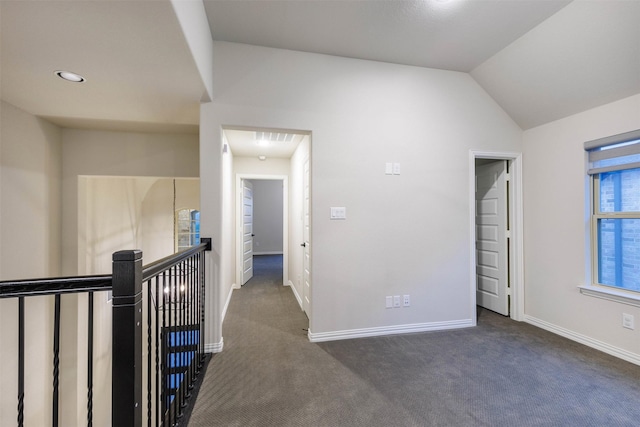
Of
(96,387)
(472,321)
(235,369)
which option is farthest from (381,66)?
(96,387)

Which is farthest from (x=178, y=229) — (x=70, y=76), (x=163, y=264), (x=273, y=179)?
(x=163, y=264)

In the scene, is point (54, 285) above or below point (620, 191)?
below

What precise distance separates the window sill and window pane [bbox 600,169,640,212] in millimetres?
727

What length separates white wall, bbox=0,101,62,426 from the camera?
99.3 inches

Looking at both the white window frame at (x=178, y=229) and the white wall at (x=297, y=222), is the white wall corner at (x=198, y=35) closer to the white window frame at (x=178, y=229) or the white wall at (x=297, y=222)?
the white wall at (x=297, y=222)

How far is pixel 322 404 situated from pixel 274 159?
3.97 metres

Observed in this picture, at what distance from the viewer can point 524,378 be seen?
211 cm

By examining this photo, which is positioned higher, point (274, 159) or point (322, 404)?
point (274, 159)

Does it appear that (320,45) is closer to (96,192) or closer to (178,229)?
(96,192)

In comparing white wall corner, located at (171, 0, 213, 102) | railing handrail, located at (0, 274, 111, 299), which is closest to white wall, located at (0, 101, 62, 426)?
white wall corner, located at (171, 0, 213, 102)

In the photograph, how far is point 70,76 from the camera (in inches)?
79.3

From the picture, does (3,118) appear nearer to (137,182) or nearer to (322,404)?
(137,182)

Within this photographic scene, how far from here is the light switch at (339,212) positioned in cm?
278

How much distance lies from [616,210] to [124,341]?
3801mm
